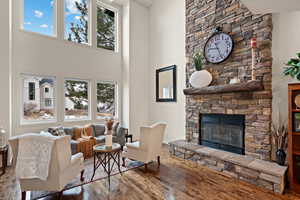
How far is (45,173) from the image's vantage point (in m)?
2.16

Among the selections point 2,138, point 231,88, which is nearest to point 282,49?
point 231,88

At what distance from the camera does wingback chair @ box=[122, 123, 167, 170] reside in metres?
3.40

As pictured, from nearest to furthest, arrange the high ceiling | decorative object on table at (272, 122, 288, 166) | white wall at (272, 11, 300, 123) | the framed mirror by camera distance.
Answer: the high ceiling < decorative object on table at (272, 122, 288, 166) < white wall at (272, 11, 300, 123) < the framed mirror

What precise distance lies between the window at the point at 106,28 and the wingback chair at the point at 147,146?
370 centimetres

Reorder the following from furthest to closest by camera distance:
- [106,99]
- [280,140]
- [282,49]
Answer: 1. [106,99]
2. [282,49]
3. [280,140]

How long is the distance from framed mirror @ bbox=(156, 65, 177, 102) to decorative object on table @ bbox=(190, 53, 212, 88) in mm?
1154

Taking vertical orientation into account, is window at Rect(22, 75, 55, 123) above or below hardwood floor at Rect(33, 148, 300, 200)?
above

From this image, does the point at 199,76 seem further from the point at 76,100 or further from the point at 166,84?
the point at 76,100

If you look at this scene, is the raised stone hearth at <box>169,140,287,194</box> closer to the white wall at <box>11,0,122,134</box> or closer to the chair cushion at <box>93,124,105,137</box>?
the chair cushion at <box>93,124,105,137</box>

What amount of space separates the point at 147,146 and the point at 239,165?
5.66ft

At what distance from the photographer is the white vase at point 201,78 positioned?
3947 millimetres

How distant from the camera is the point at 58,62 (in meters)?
4.79

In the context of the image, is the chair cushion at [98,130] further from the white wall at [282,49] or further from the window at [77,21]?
the white wall at [282,49]

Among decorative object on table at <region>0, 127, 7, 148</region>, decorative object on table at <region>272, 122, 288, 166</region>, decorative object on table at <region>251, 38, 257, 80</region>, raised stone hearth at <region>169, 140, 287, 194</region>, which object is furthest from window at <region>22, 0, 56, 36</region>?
decorative object on table at <region>272, 122, 288, 166</region>
